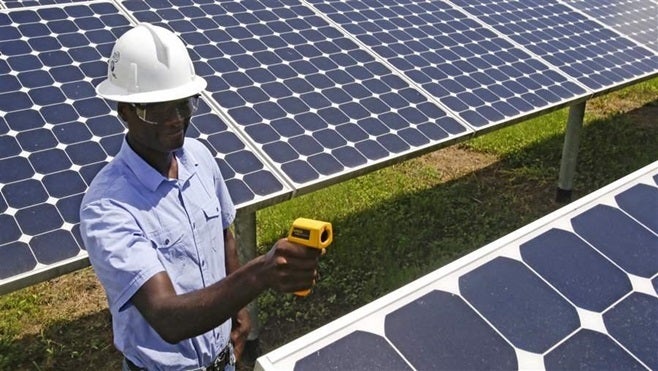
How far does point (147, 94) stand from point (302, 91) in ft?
8.89

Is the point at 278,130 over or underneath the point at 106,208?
underneath

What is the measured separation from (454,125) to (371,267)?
7.18ft

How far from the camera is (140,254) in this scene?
8.31 ft

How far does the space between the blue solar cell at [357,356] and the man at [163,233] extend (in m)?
0.28

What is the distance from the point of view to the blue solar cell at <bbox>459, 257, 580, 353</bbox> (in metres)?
2.13

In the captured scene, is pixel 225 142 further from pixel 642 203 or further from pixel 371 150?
pixel 642 203

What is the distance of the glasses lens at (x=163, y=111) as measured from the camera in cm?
276

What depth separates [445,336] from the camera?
208 cm

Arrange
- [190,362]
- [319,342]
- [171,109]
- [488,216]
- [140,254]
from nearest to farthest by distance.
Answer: [319,342]
[140,254]
[171,109]
[190,362]
[488,216]

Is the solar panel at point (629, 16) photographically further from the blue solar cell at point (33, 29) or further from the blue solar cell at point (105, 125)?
the blue solar cell at point (33, 29)

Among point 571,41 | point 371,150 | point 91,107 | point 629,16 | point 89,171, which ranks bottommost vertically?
point 629,16

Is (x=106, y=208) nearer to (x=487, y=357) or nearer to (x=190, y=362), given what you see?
(x=190, y=362)

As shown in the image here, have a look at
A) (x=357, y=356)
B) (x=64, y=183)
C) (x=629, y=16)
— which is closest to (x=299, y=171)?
(x=64, y=183)

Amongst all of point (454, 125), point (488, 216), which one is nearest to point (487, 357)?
point (454, 125)
